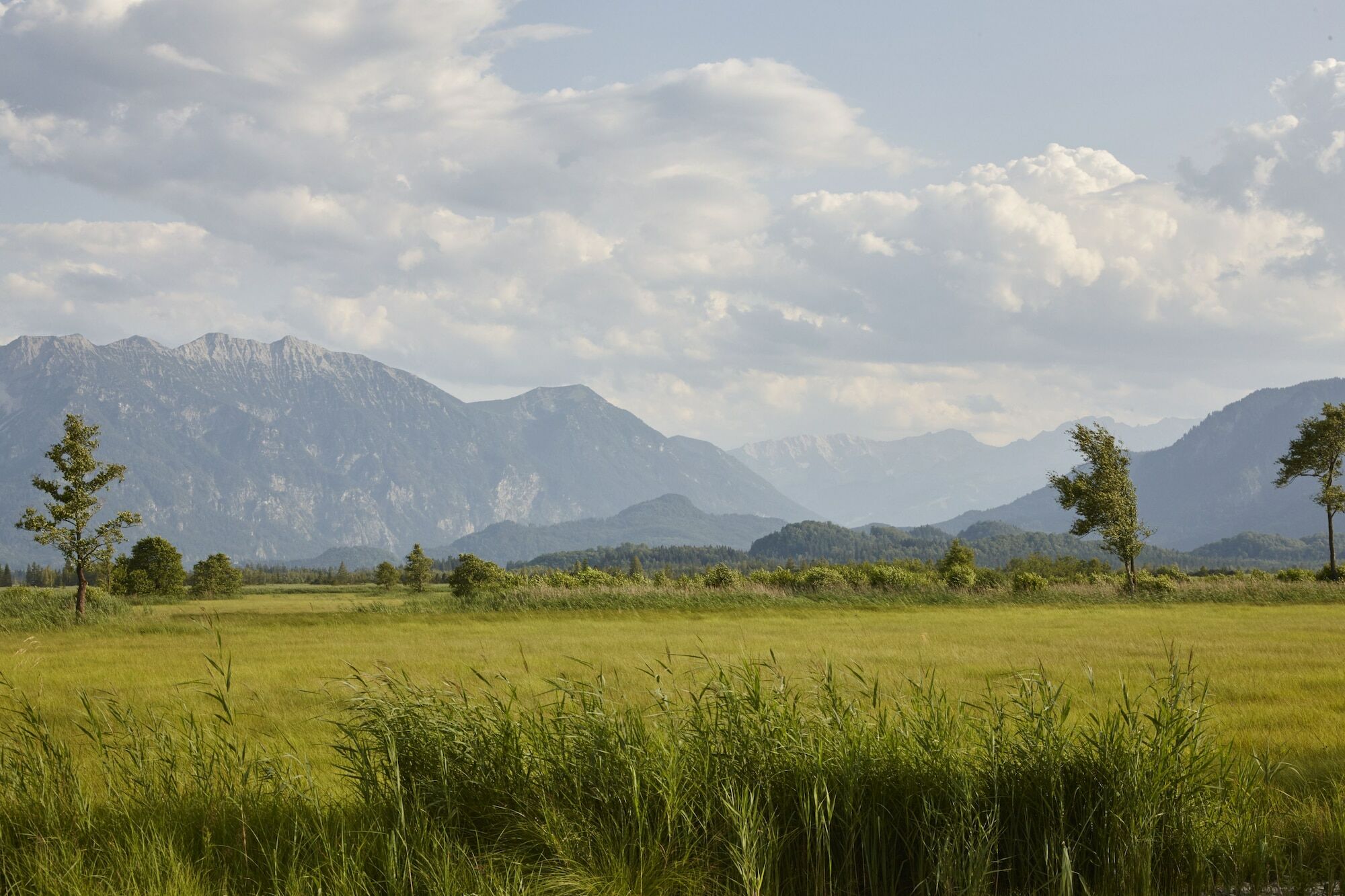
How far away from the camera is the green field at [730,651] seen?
14.2 metres

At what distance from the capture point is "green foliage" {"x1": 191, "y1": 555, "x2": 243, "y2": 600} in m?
80.2

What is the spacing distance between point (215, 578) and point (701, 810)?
289 feet

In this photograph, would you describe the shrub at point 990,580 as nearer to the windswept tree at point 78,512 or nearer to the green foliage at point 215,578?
the windswept tree at point 78,512

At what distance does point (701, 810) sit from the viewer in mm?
7223

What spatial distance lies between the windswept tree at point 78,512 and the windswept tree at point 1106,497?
47458 mm

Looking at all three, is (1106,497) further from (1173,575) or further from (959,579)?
(1173,575)

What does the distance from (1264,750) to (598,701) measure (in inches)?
320

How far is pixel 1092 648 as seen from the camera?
23.2 meters

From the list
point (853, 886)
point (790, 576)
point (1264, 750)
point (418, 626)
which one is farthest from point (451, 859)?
point (790, 576)

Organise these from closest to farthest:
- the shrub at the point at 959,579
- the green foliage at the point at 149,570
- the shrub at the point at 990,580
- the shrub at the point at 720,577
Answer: the shrub at the point at 990,580 → the shrub at the point at 959,579 → the shrub at the point at 720,577 → the green foliage at the point at 149,570

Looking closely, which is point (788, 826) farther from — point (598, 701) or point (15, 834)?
point (15, 834)

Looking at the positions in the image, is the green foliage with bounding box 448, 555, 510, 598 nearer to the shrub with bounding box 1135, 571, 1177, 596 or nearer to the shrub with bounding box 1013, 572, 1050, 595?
the shrub with bounding box 1013, 572, 1050, 595

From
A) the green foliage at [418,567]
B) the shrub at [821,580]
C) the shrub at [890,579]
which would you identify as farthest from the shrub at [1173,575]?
the green foliage at [418,567]

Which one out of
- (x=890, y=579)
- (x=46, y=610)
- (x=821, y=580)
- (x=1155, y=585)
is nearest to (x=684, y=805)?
(x=46, y=610)
